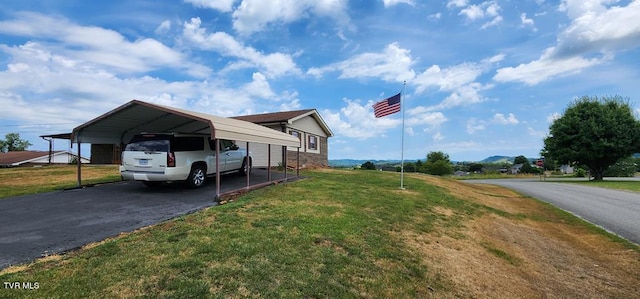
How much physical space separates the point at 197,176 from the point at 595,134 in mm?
35808

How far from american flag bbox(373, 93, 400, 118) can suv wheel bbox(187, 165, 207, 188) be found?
7666 mm

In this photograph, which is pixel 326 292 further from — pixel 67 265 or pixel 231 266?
pixel 67 265

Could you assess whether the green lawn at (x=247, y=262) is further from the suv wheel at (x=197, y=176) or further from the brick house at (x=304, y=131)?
the brick house at (x=304, y=131)

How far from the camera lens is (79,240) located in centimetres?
511

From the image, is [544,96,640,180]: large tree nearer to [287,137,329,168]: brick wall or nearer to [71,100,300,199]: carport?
[287,137,329,168]: brick wall

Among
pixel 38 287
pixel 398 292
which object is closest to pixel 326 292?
pixel 398 292

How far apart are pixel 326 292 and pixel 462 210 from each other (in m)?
8.60

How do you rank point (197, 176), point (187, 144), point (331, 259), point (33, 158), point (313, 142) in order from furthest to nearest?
point (33, 158) < point (313, 142) < point (197, 176) < point (187, 144) < point (331, 259)

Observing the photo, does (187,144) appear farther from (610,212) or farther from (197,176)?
(610,212)

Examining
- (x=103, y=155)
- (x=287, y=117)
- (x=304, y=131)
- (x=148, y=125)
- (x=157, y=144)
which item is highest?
(x=287, y=117)

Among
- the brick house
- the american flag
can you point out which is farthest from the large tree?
the american flag

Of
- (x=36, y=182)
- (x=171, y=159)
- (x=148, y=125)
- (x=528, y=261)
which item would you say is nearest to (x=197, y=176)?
(x=171, y=159)

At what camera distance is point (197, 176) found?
10633mm

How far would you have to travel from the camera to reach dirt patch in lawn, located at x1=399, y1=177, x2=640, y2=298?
201 inches
